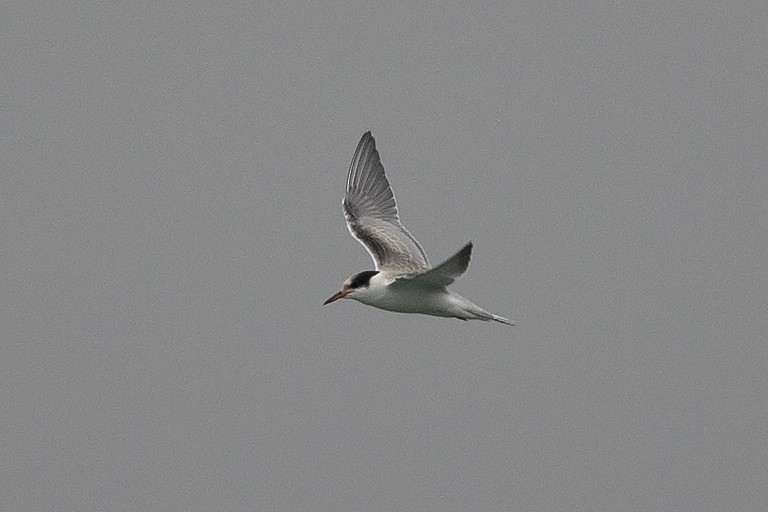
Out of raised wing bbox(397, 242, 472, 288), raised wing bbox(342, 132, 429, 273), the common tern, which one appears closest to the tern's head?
the common tern

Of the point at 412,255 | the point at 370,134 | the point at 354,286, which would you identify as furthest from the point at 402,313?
the point at 370,134

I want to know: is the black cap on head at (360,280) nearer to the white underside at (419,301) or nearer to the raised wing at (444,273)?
the white underside at (419,301)

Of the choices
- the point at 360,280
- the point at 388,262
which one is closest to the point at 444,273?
the point at 360,280

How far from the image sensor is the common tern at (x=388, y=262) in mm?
11798

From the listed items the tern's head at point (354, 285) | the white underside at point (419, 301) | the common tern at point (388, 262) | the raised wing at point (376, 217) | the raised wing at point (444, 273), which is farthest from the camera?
the raised wing at point (376, 217)

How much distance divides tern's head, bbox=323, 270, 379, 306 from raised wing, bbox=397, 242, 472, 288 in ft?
1.93

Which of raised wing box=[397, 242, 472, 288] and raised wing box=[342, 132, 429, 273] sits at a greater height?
raised wing box=[342, 132, 429, 273]

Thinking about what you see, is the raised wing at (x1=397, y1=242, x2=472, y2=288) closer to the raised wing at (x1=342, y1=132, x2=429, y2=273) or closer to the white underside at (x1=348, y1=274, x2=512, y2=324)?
the white underside at (x1=348, y1=274, x2=512, y2=324)

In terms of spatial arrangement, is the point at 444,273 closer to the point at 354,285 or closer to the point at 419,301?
the point at 419,301

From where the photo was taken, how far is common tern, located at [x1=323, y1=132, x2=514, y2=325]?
11798mm

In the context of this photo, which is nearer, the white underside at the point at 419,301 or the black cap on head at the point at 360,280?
the white underside at the point at 419,301

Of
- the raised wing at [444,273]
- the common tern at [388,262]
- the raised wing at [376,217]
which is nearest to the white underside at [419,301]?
the common tern at [388,262]

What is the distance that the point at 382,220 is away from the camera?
585 inches

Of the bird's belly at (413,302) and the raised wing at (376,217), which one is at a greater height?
the raised wing at (376,217)
